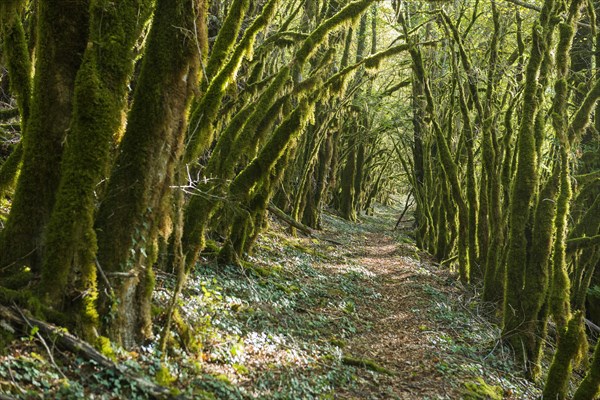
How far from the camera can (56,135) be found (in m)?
4.70

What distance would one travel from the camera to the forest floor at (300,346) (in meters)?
4.10

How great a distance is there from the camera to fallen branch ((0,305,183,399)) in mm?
4043

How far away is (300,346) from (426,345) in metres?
2.82

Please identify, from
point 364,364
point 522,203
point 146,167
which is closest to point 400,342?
point 364,364

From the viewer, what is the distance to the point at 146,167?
480cm

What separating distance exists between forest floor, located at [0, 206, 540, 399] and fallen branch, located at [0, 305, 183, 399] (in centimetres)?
6

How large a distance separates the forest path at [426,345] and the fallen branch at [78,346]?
8.80 ft

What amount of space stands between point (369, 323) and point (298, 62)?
5.54 metres

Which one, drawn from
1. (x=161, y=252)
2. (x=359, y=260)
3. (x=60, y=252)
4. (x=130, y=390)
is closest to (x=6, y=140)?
(x=161, y=252)

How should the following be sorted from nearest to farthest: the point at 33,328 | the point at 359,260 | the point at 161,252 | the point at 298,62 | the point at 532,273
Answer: the point at 33,328 → the point at 161,252 → the point at 532,273 → the point at 298,62 → the point at 359,260

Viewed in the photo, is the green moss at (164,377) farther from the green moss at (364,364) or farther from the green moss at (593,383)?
the green moss at (593,383)

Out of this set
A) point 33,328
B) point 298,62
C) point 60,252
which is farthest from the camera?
point 298,62

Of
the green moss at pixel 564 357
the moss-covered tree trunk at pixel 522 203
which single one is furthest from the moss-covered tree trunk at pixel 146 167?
the moss-covered tree trunk at pixel 522 203

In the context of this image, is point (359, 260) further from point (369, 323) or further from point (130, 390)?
point (130, 390)
